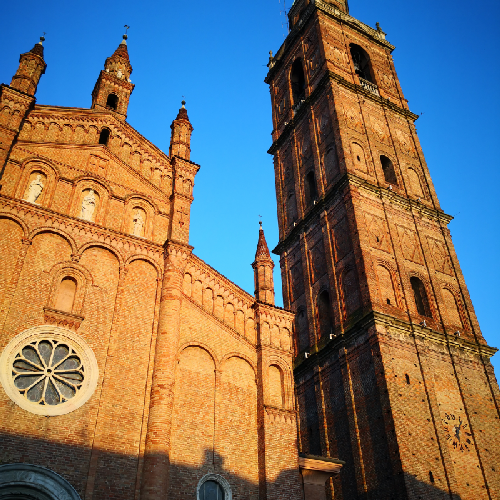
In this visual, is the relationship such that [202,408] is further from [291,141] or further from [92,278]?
[291,141]

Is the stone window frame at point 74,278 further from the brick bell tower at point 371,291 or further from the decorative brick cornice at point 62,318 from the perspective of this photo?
the brick bell tower at point 371,291

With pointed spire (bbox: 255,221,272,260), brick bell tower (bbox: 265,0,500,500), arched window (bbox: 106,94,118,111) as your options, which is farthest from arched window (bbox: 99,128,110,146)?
brick bell tower (bbox: 265,0,500,500)

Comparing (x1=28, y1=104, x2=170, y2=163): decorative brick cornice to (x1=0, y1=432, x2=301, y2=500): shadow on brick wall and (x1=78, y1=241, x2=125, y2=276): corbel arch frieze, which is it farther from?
(x1=0, y1=432, x2=301, y2=500): shadow on brick wall

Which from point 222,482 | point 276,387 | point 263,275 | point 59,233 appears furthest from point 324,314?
point 59,233

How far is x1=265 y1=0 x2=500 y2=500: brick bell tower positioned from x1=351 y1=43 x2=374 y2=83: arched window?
0.16m

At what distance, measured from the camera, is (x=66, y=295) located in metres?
15.5

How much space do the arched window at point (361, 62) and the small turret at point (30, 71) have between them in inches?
970

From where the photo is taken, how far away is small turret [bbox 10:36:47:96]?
61.0 ft

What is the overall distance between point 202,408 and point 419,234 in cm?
1806

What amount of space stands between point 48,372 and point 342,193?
19083mm

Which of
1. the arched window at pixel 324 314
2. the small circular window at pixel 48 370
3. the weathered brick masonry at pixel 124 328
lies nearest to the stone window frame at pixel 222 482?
the weathered brick masonry at pixel 124 328

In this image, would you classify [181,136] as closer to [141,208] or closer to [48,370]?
[141,208]

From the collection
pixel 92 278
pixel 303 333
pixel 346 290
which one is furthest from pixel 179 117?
pixel 303 333

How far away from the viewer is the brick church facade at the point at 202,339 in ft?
45.8
